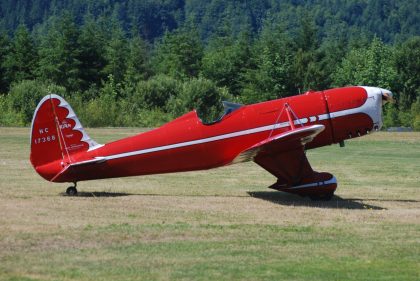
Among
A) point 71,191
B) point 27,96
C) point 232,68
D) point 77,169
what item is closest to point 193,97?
point 27,96

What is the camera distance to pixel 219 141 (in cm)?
1816

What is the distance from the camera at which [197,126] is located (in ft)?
59.4

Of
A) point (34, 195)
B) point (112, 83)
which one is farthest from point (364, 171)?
point (112, 83)

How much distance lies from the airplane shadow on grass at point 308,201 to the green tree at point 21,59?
211 feet

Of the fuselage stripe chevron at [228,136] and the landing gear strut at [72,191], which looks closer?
the fuselage stripe chevron at [228,136]

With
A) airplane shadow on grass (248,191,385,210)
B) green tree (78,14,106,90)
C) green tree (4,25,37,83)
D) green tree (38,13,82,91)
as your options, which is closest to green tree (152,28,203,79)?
green tree (78,14,106,90)

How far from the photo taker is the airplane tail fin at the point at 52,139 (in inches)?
697

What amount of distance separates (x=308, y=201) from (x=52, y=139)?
540cm

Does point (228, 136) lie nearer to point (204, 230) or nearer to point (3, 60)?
point (204, 230)

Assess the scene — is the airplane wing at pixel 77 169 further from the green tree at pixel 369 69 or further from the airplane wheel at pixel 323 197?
the green tree at pixel 369 69

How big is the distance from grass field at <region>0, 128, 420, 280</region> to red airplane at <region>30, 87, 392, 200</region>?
0.57 m

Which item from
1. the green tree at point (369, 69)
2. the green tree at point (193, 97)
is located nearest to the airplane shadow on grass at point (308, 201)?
the green tree at point (193, 97)

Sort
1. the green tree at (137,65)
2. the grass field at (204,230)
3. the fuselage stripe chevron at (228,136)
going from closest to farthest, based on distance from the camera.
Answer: the grass field at (204,230) < the fuselage stripe chevron at (228,136) < the green tree at (137,65)

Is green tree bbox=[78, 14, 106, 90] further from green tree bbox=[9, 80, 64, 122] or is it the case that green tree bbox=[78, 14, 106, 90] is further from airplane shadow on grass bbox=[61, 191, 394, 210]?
airplane shadow on grass bbox=[61, 191, 394, 210]
